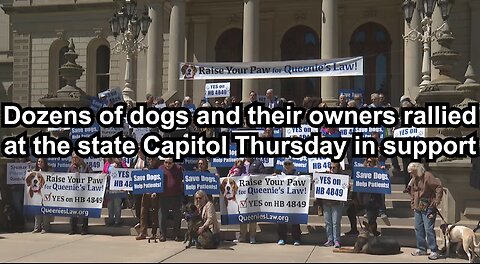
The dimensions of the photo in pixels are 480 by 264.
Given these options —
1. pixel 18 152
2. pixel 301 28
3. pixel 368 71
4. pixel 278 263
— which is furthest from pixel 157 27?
pixel 278 263

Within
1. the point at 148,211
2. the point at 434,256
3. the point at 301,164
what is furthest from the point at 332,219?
the point at 148,211

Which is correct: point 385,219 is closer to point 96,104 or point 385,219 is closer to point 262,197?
point 262,197

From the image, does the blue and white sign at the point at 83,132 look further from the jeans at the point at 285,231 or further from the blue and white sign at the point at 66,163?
the jeans at the point at 285,231

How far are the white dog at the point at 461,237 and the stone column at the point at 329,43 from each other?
37.0 ft

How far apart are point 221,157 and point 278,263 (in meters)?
5.16

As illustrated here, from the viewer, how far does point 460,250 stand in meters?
11.7

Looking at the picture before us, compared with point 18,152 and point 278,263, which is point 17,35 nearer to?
point 18,152

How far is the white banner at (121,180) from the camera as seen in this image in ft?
48.0

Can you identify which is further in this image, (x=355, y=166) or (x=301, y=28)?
(x=301, y=28)

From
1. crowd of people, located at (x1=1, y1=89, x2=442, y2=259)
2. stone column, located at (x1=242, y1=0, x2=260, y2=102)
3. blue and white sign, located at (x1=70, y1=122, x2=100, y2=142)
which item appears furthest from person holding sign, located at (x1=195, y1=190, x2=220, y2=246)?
stone column, located at (x1=242, y1=0, x2=260, y2=102)

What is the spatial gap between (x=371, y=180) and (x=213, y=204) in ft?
11.6

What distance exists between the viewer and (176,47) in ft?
85.0

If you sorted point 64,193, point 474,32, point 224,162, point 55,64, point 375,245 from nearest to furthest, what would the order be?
point 375,245
point 64,193
point 224,162
point 474,32
point 55,64

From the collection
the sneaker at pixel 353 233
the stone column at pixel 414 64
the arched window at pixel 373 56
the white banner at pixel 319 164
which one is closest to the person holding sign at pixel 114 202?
the white banner at pixel 319 164
